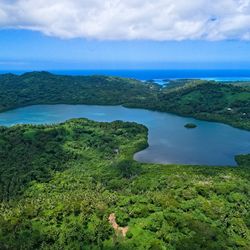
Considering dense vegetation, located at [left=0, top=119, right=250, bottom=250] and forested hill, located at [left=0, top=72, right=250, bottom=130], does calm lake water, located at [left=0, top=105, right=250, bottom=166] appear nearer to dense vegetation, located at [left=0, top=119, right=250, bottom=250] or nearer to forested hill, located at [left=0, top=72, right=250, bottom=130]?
dense vegetation, located at [left=0, top=119, right=250, bottom=250]

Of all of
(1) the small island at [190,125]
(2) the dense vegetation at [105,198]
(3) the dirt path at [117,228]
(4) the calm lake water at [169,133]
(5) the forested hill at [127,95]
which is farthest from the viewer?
(5) the forested hill at [127,95]

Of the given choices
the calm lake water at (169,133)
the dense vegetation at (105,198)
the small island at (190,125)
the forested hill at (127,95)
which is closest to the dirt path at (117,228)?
the dense vegetation at (105,198)

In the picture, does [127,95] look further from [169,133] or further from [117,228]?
[117,228]

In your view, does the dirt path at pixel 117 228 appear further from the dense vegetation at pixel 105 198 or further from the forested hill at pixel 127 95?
the forested hill at pixel 127 95

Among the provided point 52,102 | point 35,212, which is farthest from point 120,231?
point 52,102

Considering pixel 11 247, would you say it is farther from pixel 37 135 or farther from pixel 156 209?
pixel 37 135

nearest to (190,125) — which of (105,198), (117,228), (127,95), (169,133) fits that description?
(169,133)
